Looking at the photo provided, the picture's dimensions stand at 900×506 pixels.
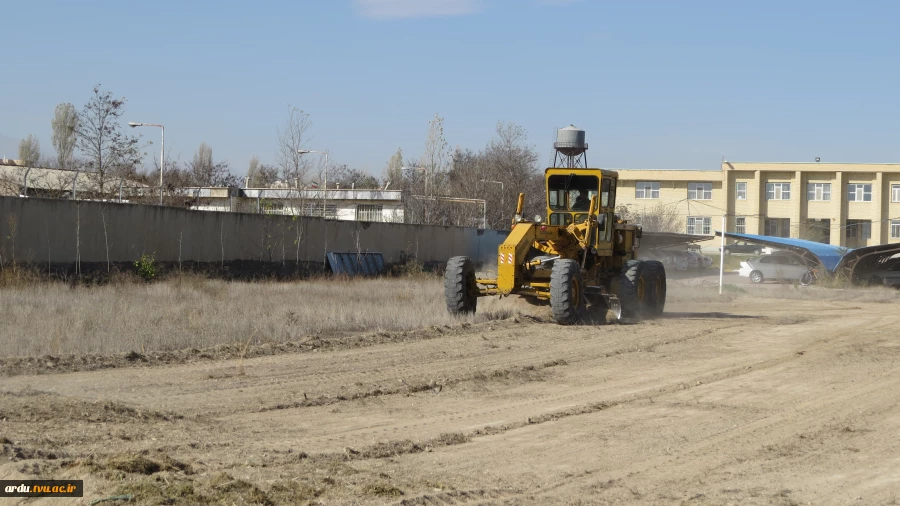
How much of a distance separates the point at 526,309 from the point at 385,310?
3.59m

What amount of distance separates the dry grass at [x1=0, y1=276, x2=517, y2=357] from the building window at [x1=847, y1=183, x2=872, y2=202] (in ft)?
182

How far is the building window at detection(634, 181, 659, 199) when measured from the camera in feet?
242

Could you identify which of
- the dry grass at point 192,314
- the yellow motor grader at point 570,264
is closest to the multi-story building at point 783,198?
the yellow motor grader at point 570,264

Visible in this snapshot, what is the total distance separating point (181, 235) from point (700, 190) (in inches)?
2123

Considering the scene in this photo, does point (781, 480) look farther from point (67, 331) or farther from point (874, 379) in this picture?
point (67, 331)

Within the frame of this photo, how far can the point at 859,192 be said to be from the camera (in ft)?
232

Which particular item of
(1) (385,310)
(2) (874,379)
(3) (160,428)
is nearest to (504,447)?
(3) (160,428)

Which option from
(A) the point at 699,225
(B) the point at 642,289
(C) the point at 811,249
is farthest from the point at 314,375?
(A) the point at 699,225

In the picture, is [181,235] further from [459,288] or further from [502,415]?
[502,415]

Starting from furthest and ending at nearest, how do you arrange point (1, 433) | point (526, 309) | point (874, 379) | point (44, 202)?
point (44, 202)
point (526, 309)
point (874, 379)
point (1, 433)

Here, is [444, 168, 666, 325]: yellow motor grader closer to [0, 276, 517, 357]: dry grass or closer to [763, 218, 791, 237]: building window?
[0, 276, 517, 357]: dry grass

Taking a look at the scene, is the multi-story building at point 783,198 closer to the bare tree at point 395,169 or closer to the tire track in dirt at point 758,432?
the bare tree at point 395,169

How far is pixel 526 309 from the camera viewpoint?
830 inches

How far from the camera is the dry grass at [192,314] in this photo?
1377cm
